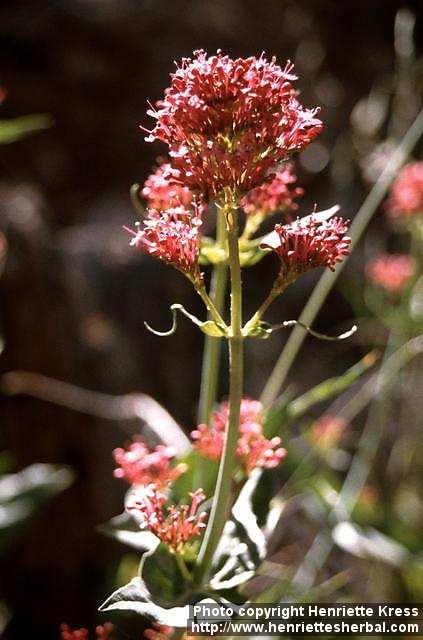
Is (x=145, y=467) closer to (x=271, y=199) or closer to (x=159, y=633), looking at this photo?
(x=159, y=633)

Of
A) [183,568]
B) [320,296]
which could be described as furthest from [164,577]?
[320,296]

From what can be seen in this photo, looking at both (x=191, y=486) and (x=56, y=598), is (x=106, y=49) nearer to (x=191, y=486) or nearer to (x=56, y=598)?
(x=56, y=598)

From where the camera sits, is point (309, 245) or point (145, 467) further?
point (145, 467)

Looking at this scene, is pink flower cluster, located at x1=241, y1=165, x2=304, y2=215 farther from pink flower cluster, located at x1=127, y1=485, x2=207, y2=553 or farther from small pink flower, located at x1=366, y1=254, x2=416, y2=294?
small pink flower, located at x1=366, y1=254, x2=416, y2=294

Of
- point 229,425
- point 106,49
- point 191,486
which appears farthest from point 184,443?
point 106,49

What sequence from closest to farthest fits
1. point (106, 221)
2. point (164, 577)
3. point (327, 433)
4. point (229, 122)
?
point (229, 122)
point (164, 577)
point (327, 433)
point (106, 221)

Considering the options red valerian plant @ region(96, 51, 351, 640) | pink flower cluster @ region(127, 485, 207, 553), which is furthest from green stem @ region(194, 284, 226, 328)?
pink flower cluster @ region(127, 485, 207, 553)
